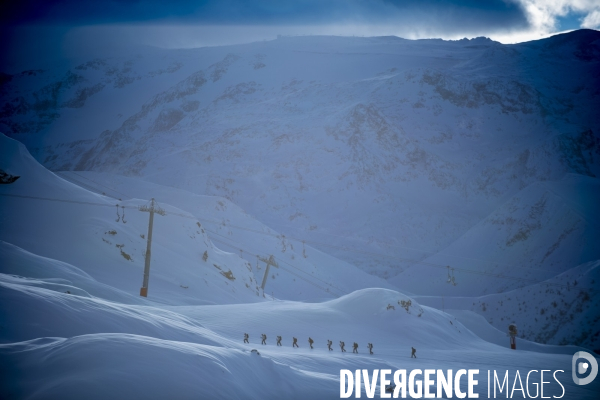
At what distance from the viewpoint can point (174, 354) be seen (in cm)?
920

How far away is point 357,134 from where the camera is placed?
112500 mm

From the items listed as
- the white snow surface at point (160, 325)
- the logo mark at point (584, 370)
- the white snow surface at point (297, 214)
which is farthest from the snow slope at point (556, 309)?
the logo mark at point (584, 370)

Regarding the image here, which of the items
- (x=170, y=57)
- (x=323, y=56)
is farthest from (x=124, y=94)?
(x=323, y=56)

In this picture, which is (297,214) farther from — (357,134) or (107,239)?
(107,239)

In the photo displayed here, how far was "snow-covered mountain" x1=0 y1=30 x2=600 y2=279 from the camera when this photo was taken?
101688mm

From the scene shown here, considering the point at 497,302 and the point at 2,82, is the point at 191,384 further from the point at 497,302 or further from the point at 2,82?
the point at 2,82

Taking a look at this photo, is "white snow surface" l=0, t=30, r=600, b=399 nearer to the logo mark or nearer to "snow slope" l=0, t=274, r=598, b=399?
"snow slope" l=0, t=274, r=598, b=399

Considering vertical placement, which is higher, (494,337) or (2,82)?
(2,82)

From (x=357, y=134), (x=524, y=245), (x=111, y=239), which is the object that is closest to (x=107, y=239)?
(x=111, y=239)

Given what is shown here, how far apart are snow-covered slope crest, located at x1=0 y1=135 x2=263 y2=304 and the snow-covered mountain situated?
43.1 meters

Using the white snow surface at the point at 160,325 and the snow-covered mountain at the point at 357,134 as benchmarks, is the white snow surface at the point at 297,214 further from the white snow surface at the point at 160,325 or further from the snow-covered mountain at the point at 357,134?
the snow-covered mountain at the point at 357,134

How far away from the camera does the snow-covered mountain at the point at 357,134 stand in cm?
10169

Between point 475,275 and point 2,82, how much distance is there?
183 m

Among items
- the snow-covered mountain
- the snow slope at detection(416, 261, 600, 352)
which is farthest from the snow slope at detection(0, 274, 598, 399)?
the snow-covered mountain
